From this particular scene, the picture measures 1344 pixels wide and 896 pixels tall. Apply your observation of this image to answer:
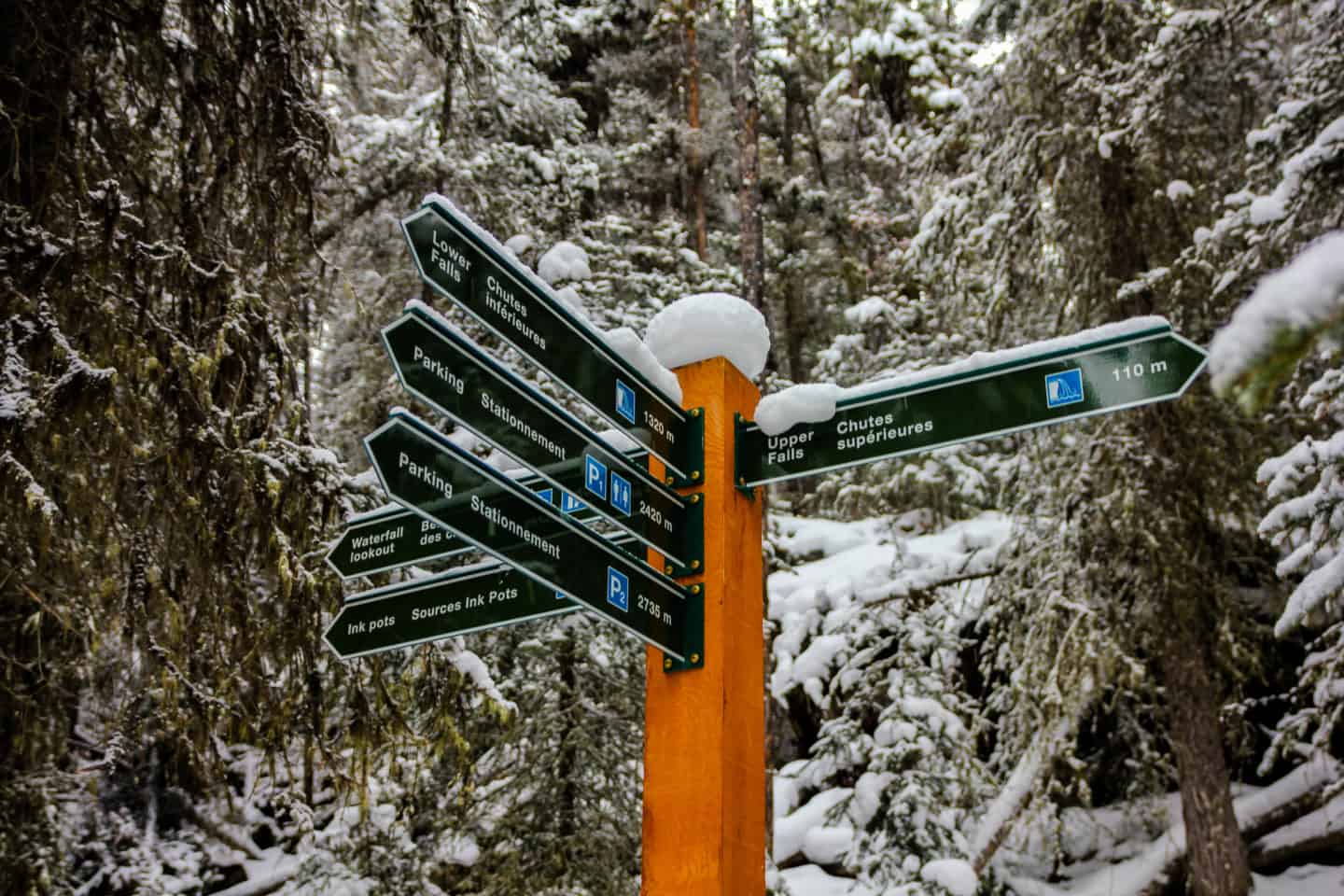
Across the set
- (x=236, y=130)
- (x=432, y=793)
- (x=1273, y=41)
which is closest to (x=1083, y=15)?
(x=1273, y=41)

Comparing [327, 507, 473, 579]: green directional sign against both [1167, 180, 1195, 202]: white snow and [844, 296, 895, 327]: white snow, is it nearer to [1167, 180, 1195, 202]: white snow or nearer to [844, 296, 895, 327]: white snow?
[1167, 180, 1195, 202]: white snow

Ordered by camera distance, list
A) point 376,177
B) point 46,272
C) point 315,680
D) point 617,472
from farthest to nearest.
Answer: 1. point 376,177
2. point 315,680
3. point 46,272
4. point 617,472

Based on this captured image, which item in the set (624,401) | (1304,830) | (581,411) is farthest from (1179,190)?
(624,401)

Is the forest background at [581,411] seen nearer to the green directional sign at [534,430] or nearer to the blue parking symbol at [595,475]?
the green directional sign at [534,430]

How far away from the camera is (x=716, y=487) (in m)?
3.57

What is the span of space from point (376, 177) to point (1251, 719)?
982cm

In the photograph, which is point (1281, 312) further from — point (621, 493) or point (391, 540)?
point (391, 540)

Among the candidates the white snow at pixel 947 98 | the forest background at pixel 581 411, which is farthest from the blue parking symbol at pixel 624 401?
the white snow at pixel 947 98

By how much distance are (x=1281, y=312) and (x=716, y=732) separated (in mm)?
2523

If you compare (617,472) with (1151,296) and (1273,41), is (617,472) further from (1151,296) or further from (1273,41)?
(1273,41)

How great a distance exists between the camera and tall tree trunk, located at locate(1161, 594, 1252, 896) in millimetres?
9141

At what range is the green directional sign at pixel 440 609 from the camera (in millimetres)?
3699

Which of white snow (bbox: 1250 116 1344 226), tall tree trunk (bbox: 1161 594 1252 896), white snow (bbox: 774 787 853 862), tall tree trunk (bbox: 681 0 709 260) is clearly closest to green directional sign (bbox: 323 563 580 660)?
white snow (bbox: 1250 116 1344 226)

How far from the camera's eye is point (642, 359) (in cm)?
354
